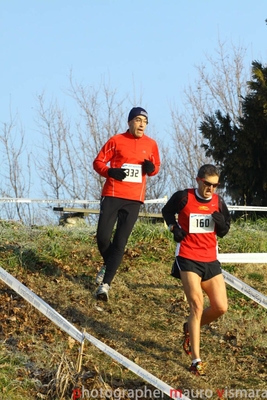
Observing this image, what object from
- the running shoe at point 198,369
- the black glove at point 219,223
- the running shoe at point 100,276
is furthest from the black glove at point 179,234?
the running shoe at point 100,276

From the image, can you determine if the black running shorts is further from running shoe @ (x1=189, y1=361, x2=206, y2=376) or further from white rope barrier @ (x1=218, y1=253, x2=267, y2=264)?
white rope barrier @ (x1=218, y1=253, x2=267, y2=264)

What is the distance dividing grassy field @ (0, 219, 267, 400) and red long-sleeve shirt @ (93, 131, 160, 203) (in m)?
1.35

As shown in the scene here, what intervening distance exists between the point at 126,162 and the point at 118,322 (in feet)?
6.26

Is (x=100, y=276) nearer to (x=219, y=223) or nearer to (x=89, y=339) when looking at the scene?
(x=219, y=223)

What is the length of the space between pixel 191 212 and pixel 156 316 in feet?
6.44

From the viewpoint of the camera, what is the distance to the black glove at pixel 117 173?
28.8ft

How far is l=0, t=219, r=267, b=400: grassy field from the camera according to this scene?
6957mm

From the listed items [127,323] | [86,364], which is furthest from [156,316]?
[86,364]

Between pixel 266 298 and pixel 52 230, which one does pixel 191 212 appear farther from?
pixel 52 230

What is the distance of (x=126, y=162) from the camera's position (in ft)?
29.5

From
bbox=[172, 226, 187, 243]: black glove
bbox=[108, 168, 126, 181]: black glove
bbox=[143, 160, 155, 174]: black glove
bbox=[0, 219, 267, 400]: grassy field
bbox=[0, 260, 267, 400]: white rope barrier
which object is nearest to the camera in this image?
bbox=[0, 260, 267, 400]: white rope barrier

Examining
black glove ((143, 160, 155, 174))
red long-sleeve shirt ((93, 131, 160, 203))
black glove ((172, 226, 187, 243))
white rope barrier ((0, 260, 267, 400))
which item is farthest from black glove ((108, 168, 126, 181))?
white rope barrier ((0, 260, 267, 400))

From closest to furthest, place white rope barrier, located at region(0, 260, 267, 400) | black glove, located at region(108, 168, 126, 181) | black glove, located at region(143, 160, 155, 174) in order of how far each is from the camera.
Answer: white rope barrier, located at region(0, 260, 267, 400)
black glove, located at region(108, 168, 126, 181)
black glove, located at region(143, 160, 155, 174)

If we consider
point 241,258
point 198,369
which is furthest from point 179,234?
point 241,258
